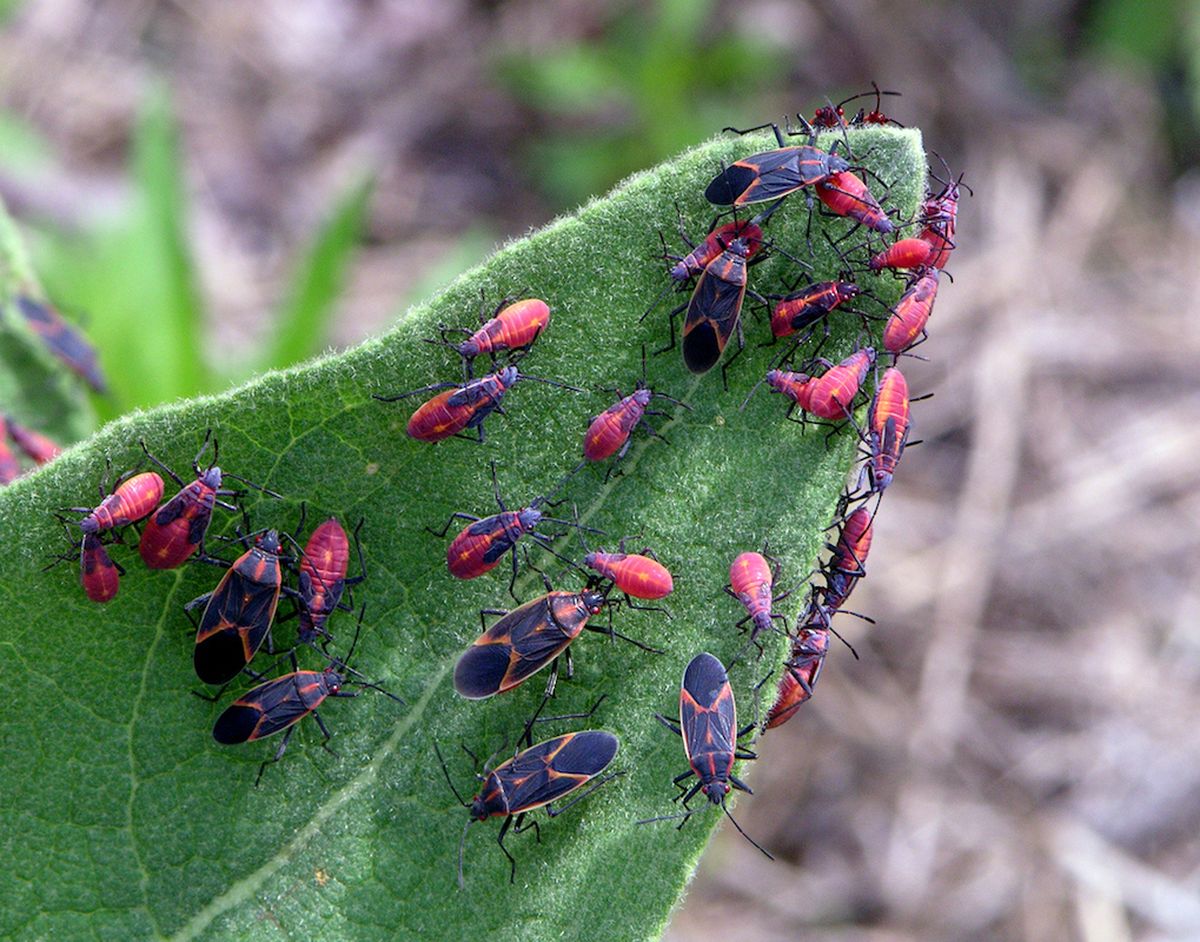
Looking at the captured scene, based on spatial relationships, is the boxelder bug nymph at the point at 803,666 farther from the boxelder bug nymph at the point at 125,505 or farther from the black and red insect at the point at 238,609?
the boxelder bug nymph at the point at 125,505

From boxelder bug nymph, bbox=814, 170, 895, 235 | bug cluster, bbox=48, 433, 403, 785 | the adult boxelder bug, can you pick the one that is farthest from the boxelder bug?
the adult boxelder bug

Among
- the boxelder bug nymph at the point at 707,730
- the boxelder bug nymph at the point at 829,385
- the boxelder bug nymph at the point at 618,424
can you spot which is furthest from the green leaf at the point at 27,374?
the boxelder bug nymph at the point at 829,385

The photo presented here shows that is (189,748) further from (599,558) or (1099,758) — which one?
(1099,758)

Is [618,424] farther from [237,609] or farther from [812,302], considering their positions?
[237,609]

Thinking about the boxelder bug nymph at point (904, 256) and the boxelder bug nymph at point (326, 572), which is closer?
the boxelder bug nymph at point (326, 572)

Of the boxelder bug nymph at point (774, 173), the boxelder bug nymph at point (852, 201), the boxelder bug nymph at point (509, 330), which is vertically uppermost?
the boxelder bug nymph at point (774, 173)

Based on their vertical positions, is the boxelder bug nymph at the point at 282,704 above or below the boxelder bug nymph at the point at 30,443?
below
